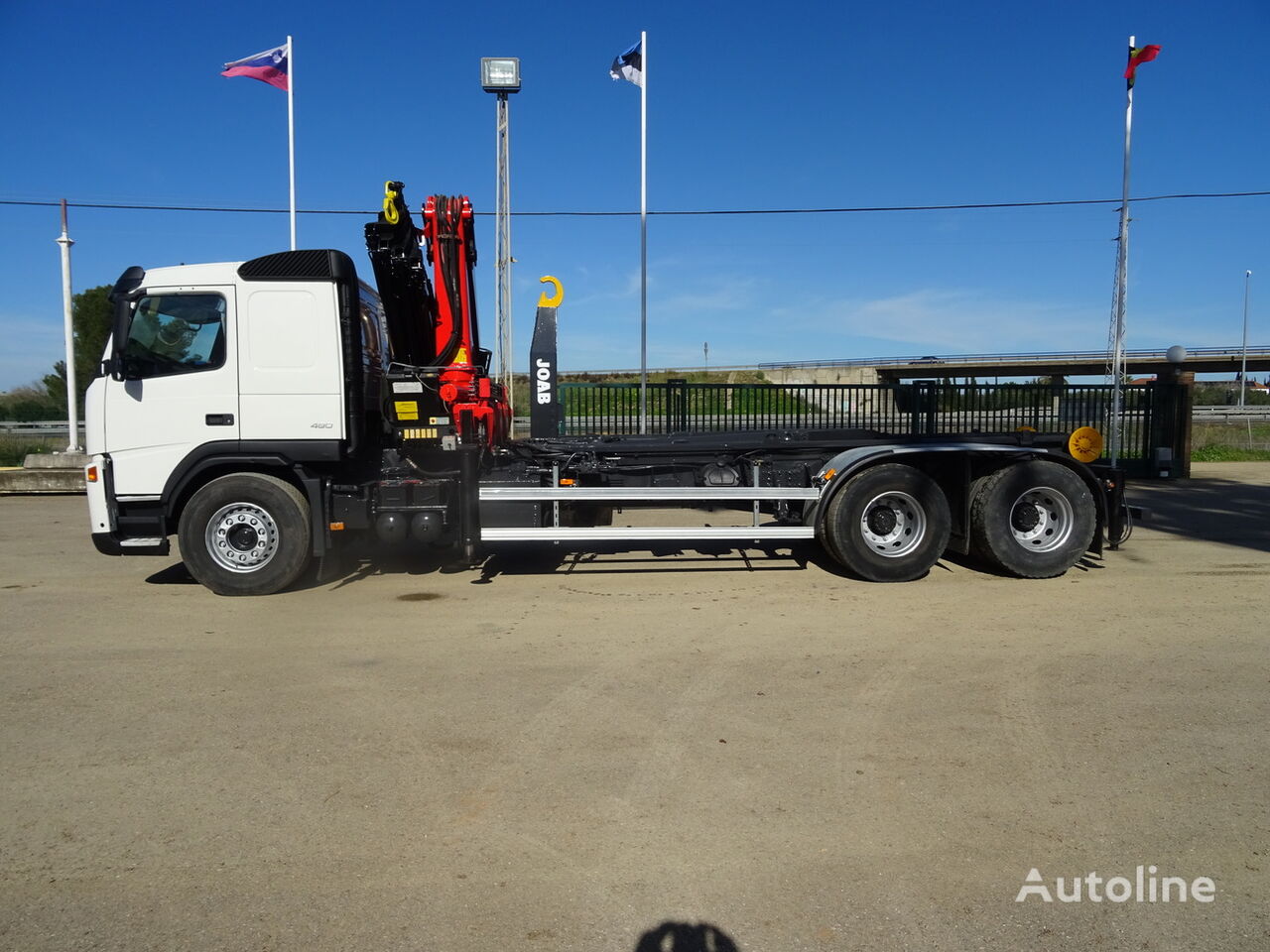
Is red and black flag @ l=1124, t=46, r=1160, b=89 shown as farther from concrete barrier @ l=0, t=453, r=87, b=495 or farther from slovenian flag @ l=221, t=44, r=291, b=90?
concrete barrier @ l=0, t=453, r=87, b=495

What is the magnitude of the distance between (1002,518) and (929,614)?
68.9 inches

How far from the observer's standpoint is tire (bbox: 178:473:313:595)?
7.30m

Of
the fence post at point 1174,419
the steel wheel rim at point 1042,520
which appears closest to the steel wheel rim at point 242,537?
the steel wheel rim at point 1042,520

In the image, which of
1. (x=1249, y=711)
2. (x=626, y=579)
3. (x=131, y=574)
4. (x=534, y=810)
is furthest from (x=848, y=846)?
(x=131, y=574)

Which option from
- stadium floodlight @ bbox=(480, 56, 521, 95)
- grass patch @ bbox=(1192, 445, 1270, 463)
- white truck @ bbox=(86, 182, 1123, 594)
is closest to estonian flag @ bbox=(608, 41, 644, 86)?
stadium floodlight @ bbox=(480, 56, 521, 95)

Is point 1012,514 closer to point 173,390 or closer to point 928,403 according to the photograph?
point 173,390

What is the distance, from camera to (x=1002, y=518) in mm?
7805

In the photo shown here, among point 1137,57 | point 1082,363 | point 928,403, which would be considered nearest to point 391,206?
point 928,403

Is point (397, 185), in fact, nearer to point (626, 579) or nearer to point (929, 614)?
point (626, 579)

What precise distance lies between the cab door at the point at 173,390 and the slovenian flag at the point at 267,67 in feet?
37.9

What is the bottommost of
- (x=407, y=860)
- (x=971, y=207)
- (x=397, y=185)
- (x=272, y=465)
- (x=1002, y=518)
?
(x=407, y=860)

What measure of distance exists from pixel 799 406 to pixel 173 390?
11061 mm

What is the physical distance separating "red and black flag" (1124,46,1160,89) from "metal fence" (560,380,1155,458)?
6.23 meters

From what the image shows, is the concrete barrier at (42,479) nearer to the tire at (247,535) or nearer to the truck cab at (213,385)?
the truck cab at (213,385)
